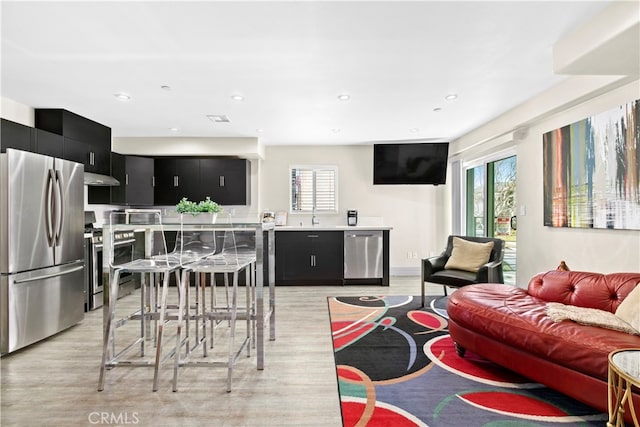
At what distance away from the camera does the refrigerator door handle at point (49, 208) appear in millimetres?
2955

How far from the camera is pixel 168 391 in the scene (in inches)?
82.5

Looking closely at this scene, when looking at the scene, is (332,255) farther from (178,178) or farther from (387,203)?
(178,178)

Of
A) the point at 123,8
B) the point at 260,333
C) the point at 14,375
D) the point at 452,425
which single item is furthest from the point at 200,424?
the point at 123,8

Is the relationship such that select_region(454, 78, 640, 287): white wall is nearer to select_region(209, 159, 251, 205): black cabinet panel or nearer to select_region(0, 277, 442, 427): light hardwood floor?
select_region(0, 277, 442, 427): light hardwood floor

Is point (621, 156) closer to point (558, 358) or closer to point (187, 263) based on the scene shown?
point (558, 358)

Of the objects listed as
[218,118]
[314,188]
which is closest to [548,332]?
[218,118]

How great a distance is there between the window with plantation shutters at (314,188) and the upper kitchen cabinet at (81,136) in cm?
289

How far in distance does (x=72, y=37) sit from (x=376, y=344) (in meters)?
3.33

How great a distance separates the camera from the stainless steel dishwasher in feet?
16.7

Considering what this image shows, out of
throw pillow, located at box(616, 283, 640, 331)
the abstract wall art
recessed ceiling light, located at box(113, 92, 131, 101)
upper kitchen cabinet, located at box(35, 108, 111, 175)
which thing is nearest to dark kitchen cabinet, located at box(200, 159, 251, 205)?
upper kitchen cabinet, located at box(35, 108, 111, 175)

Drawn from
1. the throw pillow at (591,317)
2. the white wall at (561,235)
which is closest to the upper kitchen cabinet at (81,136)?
the throw pillow at (591,317)

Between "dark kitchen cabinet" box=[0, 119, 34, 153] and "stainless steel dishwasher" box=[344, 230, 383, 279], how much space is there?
4.04 m

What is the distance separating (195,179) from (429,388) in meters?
4.59

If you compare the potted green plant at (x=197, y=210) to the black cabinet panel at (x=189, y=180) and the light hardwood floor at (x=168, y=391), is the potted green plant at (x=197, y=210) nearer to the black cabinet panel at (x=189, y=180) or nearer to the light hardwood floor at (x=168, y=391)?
the light hardwood floor at (x=168, y=391)
